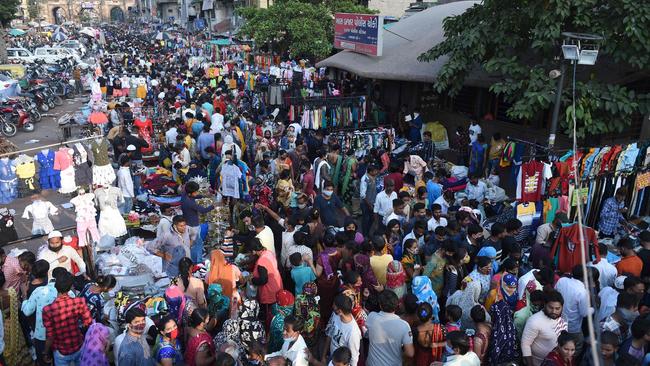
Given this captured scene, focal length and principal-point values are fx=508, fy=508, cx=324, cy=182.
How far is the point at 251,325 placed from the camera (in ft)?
16.1

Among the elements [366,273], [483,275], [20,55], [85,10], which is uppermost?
[85,10]

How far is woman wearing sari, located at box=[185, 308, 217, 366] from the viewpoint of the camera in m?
4.67

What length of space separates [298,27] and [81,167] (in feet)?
42.7

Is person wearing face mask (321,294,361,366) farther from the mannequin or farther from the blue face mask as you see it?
the mannequin

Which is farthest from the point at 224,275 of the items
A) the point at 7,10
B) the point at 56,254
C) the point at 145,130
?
the point at 7,10

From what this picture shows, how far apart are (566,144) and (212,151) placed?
25.2 feet

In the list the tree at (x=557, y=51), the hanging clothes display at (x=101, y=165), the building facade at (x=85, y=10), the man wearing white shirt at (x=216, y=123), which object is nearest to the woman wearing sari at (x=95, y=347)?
the hanging clothes display at (x=101, y=165)

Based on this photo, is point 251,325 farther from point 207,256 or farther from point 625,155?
point 625,155

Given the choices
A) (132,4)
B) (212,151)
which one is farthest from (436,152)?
(132,4)

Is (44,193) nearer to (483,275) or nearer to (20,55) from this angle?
(483,275)

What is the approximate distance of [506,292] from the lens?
5547 millimetres

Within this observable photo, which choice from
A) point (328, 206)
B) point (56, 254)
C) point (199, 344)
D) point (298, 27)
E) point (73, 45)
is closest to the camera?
point (199, 344)

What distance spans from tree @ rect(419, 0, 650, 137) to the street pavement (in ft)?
27.3

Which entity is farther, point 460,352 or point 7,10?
point 7,10
